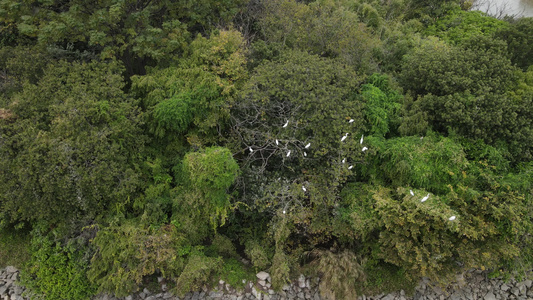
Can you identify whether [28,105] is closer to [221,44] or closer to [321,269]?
[221,44]

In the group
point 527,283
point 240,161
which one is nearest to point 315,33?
point 240,161

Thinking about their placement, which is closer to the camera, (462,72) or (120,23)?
(462,72)

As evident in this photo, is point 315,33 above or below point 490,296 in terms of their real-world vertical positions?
above

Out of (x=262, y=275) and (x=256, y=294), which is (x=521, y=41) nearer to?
(x=262, y=275)

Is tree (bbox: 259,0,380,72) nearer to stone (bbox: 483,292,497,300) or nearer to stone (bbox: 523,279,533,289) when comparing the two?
stone (bbox: 483,292,497,300)

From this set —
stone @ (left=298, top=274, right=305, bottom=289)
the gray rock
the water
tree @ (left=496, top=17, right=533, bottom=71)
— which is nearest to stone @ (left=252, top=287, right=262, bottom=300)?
stone @ (left=298, top=274, right=305, bottom=289)

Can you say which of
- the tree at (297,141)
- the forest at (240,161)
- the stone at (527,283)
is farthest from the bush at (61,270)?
the stone at (527,283)
